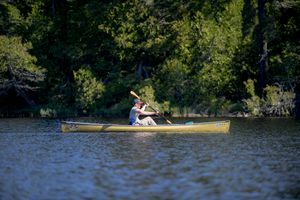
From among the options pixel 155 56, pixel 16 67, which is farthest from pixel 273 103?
pixel 16 67

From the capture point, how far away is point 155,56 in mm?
49156

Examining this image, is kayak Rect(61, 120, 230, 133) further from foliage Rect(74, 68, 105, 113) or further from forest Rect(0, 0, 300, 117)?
foliage Rect(74, 68, 105, 113)

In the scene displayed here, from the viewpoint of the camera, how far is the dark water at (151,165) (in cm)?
1683

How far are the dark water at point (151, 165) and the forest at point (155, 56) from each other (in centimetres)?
1433

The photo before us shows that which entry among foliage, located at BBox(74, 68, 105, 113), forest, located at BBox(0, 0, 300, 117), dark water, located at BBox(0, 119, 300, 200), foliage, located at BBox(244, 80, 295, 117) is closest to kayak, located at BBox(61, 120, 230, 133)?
dark water, located at BBox(0, 119, 300, 200)

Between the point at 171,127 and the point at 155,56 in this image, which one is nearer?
the point at 171,127

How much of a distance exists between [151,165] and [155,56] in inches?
1130

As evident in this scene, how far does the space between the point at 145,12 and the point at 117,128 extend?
1795 cm

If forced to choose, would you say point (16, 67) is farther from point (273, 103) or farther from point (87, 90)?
point (273, 103)

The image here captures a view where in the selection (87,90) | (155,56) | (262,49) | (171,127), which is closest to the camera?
(171,127)

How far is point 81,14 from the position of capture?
5131cm

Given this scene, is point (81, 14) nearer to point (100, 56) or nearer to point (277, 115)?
point (100, 56)

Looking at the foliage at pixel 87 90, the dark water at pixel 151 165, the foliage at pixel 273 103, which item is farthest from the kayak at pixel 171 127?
the foliage at pixel 87 90

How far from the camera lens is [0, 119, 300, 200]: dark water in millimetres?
16828
